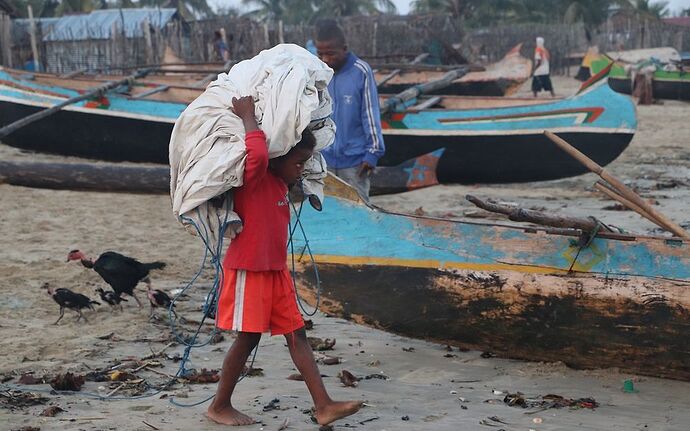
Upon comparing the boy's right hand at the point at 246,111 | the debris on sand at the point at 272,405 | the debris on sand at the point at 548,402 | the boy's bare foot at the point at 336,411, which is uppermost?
the boy's right hand at the point at 246,111

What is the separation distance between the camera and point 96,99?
37.5ft

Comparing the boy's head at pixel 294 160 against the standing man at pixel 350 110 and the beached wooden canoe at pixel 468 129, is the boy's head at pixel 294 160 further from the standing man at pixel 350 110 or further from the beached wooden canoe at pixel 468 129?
the beached wooden canoe at pixel 468 129

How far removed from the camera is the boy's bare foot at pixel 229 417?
3578 millimetres

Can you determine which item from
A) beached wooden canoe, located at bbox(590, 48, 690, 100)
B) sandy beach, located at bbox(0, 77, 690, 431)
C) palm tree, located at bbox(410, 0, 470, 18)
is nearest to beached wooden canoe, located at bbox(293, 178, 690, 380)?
sandy beach, located at bbox(0, 77, 690, 431)

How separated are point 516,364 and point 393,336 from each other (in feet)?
2.76

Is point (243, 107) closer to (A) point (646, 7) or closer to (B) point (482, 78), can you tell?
(B) point (482, 78)

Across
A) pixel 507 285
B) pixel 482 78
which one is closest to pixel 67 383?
pixel 507 285

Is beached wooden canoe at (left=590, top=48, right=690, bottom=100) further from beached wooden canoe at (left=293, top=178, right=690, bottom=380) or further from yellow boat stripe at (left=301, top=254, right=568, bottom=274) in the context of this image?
yellow boat stripe at (left=301, top=254, right=568, bottom=274)

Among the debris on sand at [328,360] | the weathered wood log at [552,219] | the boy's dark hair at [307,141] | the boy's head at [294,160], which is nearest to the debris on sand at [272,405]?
the debris on sand at [328,360]

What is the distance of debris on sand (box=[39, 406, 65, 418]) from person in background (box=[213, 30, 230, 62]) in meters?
14.9

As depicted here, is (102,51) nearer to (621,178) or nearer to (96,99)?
(96,99)

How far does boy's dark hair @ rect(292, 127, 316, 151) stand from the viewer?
3.54 meters

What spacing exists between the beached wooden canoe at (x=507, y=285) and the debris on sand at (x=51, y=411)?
1579 millimetres

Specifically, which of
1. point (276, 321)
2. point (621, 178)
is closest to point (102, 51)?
point (621, 178)
